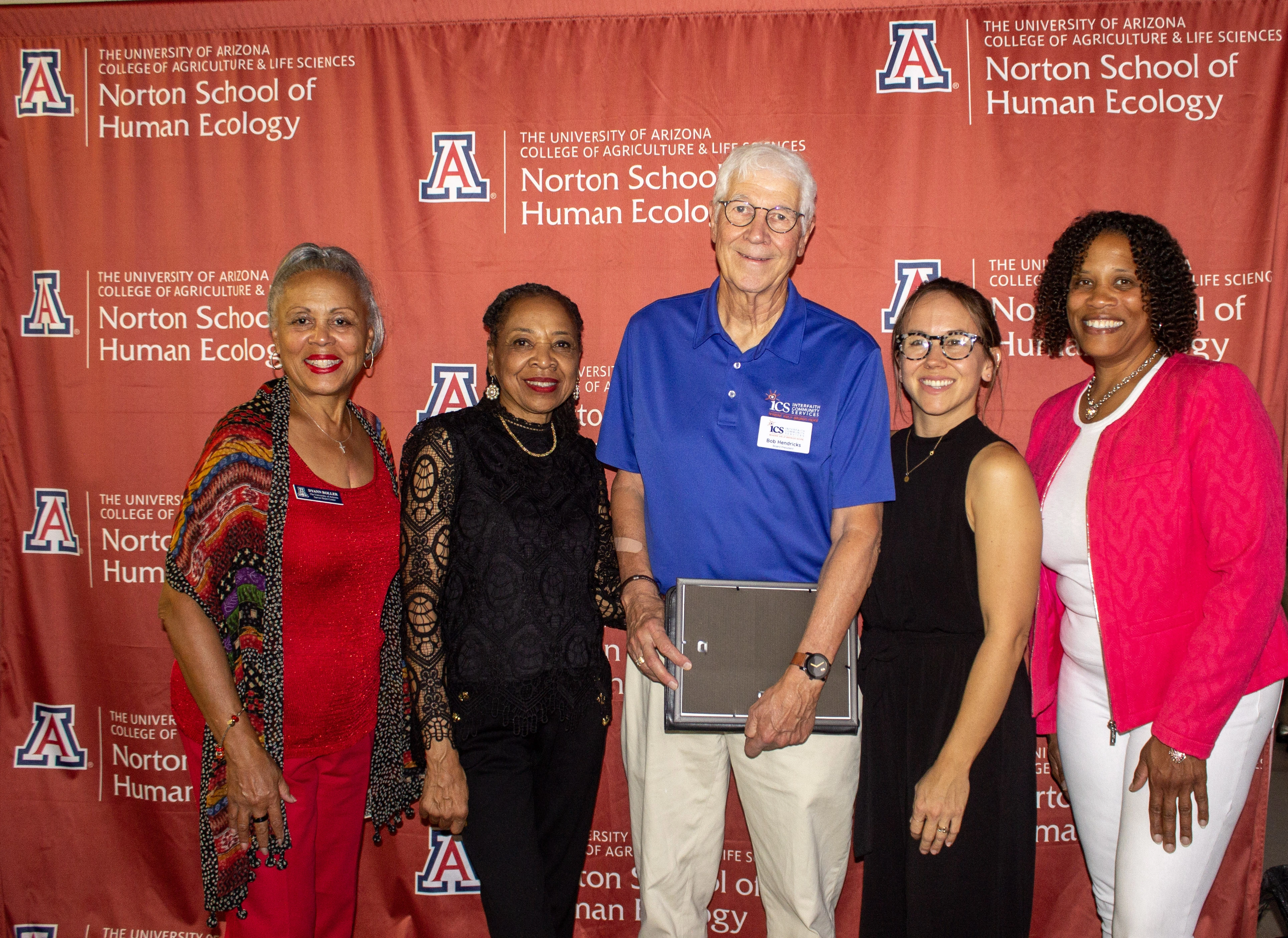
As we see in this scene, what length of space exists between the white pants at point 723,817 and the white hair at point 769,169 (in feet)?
4.03

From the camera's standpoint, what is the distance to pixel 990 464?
5.83 ft

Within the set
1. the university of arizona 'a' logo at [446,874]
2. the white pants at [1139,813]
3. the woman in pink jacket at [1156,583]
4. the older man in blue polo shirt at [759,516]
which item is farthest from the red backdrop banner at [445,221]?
the older man in blue polo shirt at [759,516]

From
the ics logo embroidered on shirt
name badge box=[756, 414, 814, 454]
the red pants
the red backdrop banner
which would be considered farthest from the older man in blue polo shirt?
the ics logo embroidered on shirt

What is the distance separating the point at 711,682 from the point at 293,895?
1.11m

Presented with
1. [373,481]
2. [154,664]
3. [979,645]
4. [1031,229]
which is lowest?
[154,664]

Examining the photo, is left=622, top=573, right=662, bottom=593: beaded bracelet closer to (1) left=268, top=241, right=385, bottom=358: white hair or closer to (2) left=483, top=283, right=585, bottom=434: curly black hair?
(2) left=483, top=283, right=585, bottom=434: curly black hair

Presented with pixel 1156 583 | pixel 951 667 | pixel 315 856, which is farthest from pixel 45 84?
pixel 1156 583

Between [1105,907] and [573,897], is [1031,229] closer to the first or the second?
[1105,907]

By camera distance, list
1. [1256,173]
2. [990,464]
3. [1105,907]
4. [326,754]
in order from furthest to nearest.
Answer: [1256,173] → [1105,907] → [326,754] → [990,464]

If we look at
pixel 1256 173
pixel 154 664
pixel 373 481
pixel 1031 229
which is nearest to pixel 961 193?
pixel 1031 229

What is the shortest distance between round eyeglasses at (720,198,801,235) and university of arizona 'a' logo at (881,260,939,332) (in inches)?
38.8

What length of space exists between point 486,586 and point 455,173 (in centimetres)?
162

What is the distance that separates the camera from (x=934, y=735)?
1837 millimetres

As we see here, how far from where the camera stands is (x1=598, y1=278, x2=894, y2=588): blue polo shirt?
184 cm
